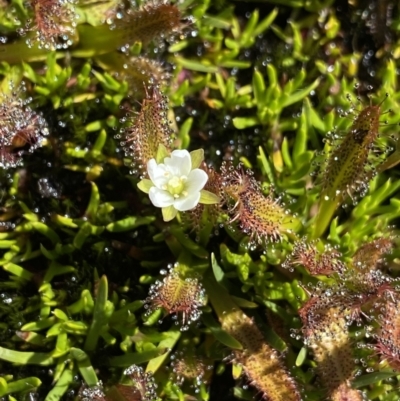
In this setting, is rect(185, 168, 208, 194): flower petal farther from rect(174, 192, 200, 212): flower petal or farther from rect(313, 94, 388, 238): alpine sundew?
rect(313, 94, 388, 238): alpine sundew

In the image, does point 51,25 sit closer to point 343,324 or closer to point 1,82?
point 1,82

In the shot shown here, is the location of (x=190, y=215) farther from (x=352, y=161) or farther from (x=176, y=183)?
(x=352, y=161)

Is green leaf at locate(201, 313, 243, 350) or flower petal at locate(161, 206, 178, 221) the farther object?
green leaf at locate(201, 313, 243, 350)

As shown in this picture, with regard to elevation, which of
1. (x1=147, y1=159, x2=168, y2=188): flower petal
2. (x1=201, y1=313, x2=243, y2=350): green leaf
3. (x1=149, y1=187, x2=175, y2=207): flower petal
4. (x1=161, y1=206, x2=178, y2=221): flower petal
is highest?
(x1=147, y1=159, x2=168, y2=188): flower petal

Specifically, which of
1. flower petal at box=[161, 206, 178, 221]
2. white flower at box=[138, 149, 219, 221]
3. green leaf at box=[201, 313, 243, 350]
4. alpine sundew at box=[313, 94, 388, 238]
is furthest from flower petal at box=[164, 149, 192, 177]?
green leaf at box=[201, 313, 243, 350]

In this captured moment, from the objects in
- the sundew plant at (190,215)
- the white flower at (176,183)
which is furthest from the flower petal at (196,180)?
the sundew plant at (190,215)

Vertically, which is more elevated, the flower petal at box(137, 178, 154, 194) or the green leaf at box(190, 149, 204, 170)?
the green leaf at box(190, 149, 204, 170)

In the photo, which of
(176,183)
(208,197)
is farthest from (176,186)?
(208,197)
